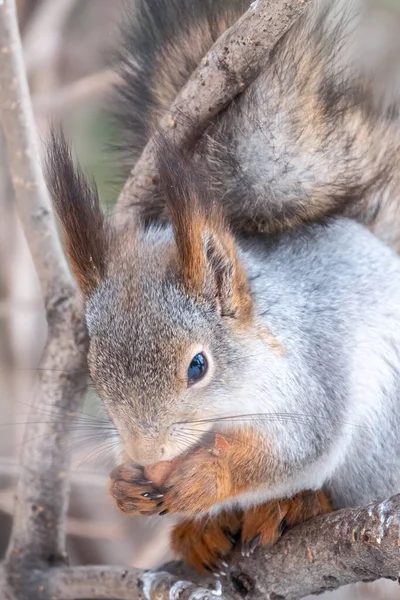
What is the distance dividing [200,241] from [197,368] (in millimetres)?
198

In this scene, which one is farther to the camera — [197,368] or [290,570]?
[290,570]

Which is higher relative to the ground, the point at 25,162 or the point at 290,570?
the point at 25,162

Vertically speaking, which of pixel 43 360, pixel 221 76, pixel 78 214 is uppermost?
pixel 221 76

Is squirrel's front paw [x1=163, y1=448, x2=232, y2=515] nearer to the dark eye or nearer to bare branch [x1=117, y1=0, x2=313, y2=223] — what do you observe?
the dark eye

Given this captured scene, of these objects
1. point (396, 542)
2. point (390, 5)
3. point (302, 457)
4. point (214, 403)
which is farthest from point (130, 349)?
point (390, 5)

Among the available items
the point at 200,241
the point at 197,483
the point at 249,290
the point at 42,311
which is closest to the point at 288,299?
the point at 249,290

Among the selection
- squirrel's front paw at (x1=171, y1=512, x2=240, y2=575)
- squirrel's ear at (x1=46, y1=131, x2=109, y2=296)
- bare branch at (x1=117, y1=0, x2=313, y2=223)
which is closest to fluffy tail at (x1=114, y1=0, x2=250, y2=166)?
bare branch at (x1=117, y1=0, x2=313, y2=223)

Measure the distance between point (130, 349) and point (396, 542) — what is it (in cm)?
48

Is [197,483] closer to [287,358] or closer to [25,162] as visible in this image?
[287,358]

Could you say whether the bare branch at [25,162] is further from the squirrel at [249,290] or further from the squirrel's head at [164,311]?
the squirrel's head at [164,311]

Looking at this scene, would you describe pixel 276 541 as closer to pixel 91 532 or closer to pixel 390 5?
pixel 91 532

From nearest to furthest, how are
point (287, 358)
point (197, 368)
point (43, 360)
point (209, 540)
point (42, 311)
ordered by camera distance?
1. point (197, 368)
2. point (287, 358)
3. point (209, 540)
4. point (43, 360)
5. point (42, 311)

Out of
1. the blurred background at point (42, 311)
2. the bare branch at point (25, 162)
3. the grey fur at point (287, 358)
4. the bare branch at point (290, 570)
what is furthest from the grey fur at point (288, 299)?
the blurred background at point (42, 311)

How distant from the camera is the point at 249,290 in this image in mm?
1435
